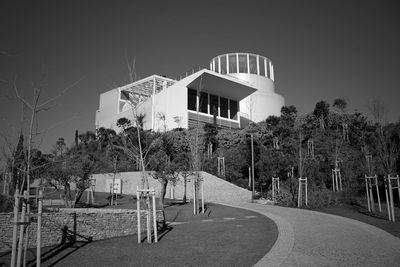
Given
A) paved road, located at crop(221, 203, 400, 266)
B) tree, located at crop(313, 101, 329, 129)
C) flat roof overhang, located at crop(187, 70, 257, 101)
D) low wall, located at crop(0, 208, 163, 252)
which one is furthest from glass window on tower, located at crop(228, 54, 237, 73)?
low wall, located at crop(0, 208, 163, 252)

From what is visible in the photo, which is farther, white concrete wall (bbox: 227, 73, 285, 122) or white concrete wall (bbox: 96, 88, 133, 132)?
white concrete wall (bbox: 96, 88, 133, 132)

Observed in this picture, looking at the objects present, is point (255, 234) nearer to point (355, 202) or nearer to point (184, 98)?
point (355, 202)

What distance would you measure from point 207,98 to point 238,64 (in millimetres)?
17998

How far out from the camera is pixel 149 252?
8742 millimetres

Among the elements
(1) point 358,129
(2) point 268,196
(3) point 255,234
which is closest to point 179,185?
(2) point 268,196

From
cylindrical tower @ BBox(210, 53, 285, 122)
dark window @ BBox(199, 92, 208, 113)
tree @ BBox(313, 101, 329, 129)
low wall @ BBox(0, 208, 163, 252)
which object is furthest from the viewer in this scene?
cylindrical tower @ BBox(210, 53, 285, 122)

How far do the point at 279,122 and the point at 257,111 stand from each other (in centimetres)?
2205

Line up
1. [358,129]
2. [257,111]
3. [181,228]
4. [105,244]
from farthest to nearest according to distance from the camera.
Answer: [257,111] → [358,129] → [181,228] → [105,244]

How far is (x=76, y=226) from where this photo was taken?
10.3 meters

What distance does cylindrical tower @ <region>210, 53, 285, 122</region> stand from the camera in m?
64.9

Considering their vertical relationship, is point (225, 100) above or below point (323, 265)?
above


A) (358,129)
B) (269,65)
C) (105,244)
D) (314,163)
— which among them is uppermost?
(269,65)

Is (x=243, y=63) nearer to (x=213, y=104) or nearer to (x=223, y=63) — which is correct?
(x=223, y=63)

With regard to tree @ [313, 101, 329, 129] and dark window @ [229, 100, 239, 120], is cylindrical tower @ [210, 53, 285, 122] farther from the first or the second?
tree @ [313, 101, 329, 129]
